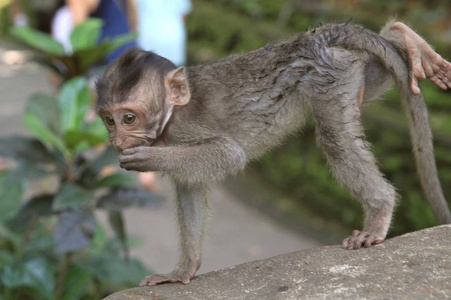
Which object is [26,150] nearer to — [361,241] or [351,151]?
[351,151]

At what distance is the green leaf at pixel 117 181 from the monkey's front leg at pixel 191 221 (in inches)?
30.8

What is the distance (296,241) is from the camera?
791cm

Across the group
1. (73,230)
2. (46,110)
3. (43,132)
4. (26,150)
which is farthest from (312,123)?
(73,230)

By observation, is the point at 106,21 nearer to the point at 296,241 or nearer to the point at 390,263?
the point at 296,241

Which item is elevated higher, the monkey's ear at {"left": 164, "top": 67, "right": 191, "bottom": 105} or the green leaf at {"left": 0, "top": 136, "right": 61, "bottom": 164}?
the monkey's ear at {"left": 164, "top": 67, "right": 191, "bottom": 105}

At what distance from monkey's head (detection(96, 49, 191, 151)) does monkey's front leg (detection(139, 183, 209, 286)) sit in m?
0.48

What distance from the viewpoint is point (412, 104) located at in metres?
4.24

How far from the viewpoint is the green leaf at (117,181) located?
4984 mm

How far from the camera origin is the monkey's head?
3854 mm

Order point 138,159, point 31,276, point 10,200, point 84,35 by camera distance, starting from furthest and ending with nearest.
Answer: point 84,35 → point 10,200 → point 31,276 → point 138,159

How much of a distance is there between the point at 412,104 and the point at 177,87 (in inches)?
51.7

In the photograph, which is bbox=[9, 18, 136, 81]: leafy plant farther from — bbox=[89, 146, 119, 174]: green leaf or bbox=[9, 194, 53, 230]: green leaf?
bbox=[9, 194, 53, 230]: green leaf

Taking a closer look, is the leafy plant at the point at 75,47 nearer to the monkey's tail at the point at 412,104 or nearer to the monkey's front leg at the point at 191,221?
the monkey's front leg at the point at 191,221

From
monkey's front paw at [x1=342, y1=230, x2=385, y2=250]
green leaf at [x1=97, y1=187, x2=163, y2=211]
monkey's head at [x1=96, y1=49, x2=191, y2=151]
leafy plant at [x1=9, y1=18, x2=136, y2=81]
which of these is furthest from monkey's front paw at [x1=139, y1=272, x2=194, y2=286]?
leafy plant at [x1=9, y1=18, x2=136, y2=81]
